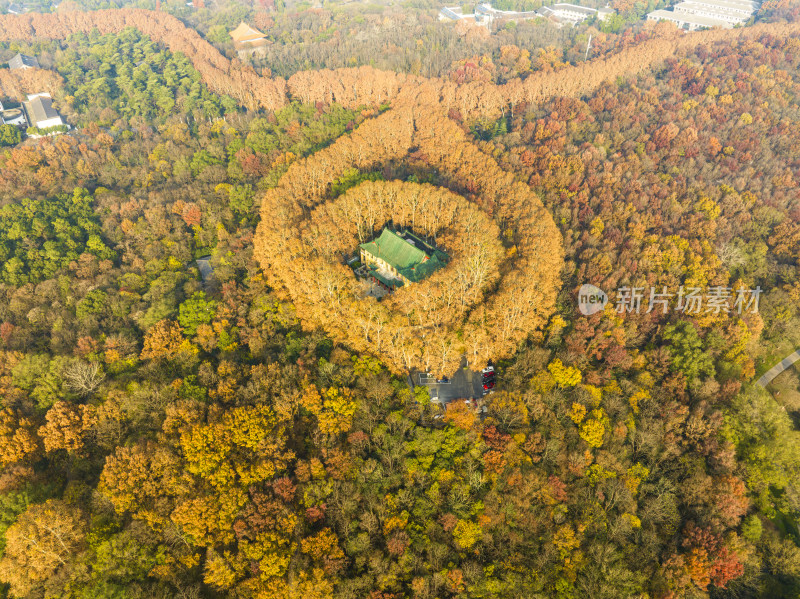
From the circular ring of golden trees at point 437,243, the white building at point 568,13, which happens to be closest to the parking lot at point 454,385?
the circular ring of golden trees at point 437,243

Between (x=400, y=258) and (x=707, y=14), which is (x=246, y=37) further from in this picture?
(x=707, y=14)

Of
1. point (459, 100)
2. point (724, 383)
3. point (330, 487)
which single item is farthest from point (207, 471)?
point (459, 100)

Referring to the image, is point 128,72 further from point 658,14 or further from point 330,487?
point 658,14

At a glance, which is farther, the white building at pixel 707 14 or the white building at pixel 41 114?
the white building at pixel 707 14

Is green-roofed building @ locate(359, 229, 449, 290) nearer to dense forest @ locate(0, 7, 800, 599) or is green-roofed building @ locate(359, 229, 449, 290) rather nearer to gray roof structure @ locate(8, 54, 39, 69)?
dense forest @ locate(0, 7, 800, 599)

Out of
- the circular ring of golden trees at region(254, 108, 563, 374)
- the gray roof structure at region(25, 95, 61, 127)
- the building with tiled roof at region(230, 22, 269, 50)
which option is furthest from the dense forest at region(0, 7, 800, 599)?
the building with tiled roof at region(230, 22, 269, 50)

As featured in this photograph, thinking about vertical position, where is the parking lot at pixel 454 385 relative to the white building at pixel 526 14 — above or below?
below

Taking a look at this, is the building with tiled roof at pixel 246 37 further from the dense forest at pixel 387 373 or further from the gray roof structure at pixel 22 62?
the dense forest at pixel 387 373
